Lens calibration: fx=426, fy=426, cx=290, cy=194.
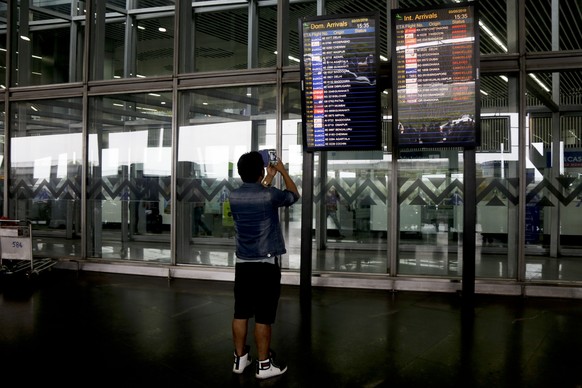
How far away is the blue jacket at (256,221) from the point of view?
353 cm

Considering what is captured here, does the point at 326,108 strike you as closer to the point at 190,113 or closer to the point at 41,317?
the point at 190,113

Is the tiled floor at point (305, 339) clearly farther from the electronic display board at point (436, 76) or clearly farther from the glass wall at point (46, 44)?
the glass wall at point (46, 44)

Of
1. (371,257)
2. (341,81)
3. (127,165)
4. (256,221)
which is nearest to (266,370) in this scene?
(256,221)

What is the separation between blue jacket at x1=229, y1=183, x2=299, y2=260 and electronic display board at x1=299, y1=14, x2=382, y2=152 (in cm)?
216

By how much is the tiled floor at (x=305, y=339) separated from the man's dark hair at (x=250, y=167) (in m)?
1.65

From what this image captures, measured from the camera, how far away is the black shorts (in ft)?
11.5

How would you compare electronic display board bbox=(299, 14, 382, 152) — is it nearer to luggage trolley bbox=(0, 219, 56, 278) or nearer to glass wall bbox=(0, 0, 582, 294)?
glass wall bbox=(0, 0, 582, 294)

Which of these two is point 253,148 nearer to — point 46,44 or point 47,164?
point 47,164

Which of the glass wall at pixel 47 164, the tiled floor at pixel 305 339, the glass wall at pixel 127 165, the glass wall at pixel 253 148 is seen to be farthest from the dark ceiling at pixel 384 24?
the tiled floor at pixel 305 339

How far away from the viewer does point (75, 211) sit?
8844mm

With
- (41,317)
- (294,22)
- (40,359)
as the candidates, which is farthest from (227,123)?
(40,359)

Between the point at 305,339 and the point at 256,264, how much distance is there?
4.46ft

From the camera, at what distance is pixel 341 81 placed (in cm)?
543

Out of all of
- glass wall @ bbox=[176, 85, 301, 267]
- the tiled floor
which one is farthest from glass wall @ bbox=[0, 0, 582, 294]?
the tiled floor
